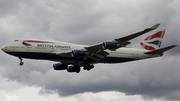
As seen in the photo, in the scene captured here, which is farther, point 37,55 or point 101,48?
point 101,48

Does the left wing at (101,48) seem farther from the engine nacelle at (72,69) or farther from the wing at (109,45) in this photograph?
the engine nacelle at (72,69)

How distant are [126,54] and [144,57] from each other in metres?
4.34

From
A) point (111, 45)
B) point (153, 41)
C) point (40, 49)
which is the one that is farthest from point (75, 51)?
point (153, 41)

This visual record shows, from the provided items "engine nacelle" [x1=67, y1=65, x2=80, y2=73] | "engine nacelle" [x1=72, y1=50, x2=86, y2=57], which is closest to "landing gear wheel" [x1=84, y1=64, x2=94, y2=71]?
"engine nacelle" [x1=67, y1=65, x2=80, y2=73]

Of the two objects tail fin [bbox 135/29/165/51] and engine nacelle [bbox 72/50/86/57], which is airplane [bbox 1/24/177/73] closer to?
engine nacelle [bbox 72/50/86/57]

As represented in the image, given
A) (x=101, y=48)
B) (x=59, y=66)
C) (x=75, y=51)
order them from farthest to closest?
(x=59, y=66) < (x=101, y=48) < (x=75, y=51)

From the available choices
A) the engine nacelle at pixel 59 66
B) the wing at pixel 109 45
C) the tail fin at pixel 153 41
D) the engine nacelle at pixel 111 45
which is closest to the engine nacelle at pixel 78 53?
the wing at pixel 109 45

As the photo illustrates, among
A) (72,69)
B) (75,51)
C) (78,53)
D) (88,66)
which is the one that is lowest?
(88,66)

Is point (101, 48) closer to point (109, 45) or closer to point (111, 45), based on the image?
point (109, 45)

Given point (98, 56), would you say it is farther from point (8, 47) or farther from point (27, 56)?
point (8, 47)

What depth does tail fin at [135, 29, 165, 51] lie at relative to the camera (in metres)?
62.8

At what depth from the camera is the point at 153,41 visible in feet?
210

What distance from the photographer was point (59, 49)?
5316cm

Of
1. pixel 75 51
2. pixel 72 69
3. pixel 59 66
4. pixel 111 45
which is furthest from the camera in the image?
pixel 59 66
